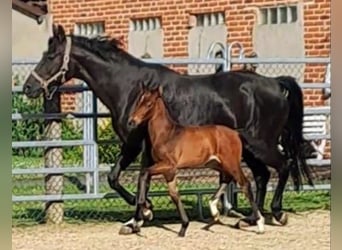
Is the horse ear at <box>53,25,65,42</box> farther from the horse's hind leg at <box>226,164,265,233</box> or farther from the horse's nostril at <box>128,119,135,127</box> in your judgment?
the horse's hind leg at <box>226,164,265,233</box>

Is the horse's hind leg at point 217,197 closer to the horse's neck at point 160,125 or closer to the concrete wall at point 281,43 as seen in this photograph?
the horse's neck at point 160,125

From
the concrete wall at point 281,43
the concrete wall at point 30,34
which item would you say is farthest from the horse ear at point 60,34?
the concrete wall at point 30,34

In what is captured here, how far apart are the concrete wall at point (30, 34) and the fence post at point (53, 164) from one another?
2191 mm

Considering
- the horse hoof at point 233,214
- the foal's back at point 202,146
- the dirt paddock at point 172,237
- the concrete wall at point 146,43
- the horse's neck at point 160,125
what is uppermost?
the concrete wall at point 146,43

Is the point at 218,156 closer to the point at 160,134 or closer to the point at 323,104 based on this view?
the point at 160,134

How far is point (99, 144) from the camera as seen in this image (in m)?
8.66

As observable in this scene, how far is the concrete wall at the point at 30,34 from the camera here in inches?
434

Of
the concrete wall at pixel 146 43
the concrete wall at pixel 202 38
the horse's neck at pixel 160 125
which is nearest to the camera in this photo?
the horse's neck at pixel 160 125

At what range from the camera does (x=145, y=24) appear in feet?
36.7

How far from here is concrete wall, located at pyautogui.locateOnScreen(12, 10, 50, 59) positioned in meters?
→ 11.0

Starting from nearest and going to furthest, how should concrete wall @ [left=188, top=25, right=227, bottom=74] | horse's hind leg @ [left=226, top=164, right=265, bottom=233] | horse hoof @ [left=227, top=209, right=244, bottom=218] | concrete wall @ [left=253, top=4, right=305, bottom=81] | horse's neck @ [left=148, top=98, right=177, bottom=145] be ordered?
horse's neck @ [left=148, top=98, right=177, bottom=145] < horse's hind leg @ [left=226, top=164, right=265, bottom=233] < horse hoof @ [left=227, top=209, right=244, bottom=218] < concrete wall @ [left=253, top=4, right=305, bottom=81] < concrete wall @ [left=188, top=25, right=227, bottom=74]

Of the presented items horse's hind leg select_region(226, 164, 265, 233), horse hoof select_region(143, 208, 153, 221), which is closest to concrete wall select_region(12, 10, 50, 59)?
horse hoof select_region(143, 208, 153, 221)

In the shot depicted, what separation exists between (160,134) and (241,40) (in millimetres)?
3522

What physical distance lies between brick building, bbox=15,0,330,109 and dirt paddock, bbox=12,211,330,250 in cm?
200
